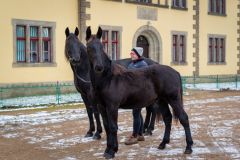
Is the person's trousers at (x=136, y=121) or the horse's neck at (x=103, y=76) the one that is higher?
the horse's neck at (x=103, y=76)

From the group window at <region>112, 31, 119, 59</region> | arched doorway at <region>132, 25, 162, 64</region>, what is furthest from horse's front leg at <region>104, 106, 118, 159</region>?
arched doorway at <region>132, 25, 162, 64</region>

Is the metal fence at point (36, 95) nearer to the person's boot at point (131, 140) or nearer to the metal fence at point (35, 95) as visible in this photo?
the metal fence at point (35, 95)

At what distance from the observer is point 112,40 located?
21.8 meters

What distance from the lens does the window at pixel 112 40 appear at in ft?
70.1

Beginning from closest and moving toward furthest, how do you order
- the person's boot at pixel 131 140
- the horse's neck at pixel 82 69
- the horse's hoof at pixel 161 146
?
the horse's hoof at pixel 161 146 < the person's boot at pixel 131 140 < the horse's neck at pixel 82 69

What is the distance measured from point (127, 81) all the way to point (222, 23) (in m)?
22.2

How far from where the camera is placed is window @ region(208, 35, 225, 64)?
27.5 m

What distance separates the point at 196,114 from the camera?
43.6 feet

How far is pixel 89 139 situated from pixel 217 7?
829 inches

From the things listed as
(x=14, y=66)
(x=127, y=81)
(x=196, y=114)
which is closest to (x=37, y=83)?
(x=14, y=66)

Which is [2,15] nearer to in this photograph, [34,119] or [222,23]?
[34,119]

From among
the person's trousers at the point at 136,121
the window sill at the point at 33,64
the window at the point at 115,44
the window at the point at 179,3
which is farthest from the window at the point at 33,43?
the person's trousers at the point at 136,121

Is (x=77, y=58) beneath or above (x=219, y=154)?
above

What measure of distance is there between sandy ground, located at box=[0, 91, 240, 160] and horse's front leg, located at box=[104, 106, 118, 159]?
0.59 ft
